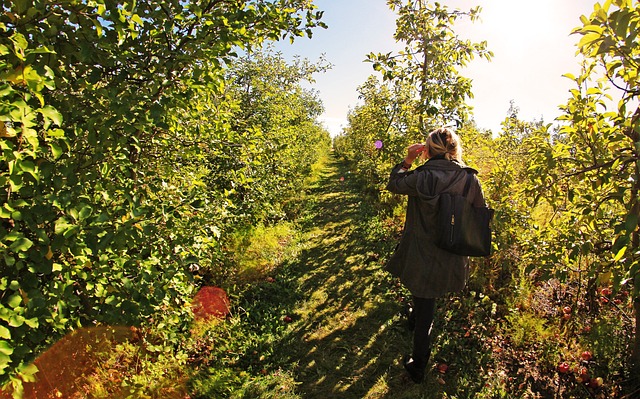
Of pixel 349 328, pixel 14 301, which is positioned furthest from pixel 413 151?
pixel 14 301

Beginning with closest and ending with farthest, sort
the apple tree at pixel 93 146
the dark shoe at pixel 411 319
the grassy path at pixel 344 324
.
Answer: the apple tree at pixel 93 146 < the grassy path at pixel 344 324 < the dark shoe at pixel 411 319

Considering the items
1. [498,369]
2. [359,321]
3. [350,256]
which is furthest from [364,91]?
[498,369]

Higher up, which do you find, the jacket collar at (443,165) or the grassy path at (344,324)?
the jacket collar at (443,165)

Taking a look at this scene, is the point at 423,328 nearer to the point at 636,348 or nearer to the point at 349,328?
the point at 349,328

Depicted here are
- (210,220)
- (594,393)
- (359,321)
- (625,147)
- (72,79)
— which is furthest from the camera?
(359,321)

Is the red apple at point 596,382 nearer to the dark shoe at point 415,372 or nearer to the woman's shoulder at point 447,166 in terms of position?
the dark shoe at point 415,372

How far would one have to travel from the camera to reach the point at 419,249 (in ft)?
10.2

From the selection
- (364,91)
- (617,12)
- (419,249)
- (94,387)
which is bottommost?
(94,387)

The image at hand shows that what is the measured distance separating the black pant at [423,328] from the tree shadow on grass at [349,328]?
281 mm

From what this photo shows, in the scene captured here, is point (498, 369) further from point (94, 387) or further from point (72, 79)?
point (72, 79)

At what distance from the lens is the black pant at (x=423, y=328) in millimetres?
3100

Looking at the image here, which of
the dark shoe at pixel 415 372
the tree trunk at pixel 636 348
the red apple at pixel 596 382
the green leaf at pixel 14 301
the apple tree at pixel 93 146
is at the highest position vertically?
the apple tree at pixel 93 146

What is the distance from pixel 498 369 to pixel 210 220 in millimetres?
3167

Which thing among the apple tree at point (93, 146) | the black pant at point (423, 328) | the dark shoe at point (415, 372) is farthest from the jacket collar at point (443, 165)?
the dark shoe at point (415, 372)
